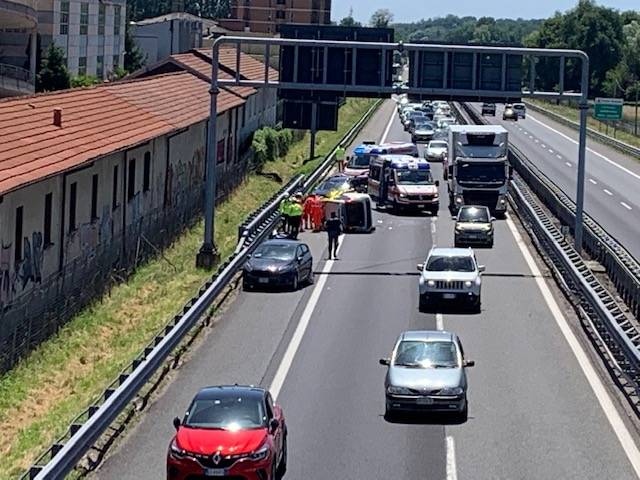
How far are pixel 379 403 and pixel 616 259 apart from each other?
1552 cm

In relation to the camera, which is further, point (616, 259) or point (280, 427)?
Result: point (616, 259)

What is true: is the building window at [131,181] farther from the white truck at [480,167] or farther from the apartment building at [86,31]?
the apartment building at [86,31]

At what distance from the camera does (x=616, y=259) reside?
38.2m

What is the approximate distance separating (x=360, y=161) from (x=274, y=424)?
48713mm

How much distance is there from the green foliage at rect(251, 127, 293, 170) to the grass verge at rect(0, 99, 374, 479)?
24894mm

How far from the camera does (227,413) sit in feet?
64.1

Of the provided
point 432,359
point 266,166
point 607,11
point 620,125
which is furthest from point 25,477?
point 607,11

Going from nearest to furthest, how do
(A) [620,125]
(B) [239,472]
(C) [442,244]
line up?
(B) [239,472] → (C) [442,244] → (A) [620,125]

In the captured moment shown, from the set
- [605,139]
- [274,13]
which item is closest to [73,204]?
[605,139]

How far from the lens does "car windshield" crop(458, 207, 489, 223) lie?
47.5m

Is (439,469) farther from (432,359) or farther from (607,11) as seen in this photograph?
(607,11)

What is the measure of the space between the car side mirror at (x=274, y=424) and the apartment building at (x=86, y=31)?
7241cm

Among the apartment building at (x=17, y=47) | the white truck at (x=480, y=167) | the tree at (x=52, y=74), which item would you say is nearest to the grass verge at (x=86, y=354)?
the white truck at (x=480, y=167)

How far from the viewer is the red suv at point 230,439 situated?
18453 mm
